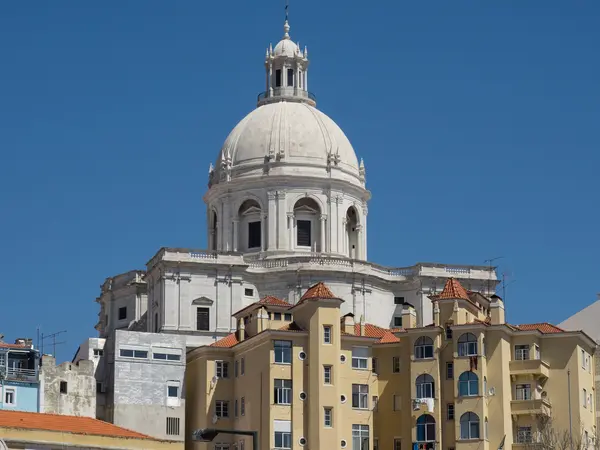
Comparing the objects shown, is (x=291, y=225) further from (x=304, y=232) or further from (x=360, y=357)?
(x=360, y=357)

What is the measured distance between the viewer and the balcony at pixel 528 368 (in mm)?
118688

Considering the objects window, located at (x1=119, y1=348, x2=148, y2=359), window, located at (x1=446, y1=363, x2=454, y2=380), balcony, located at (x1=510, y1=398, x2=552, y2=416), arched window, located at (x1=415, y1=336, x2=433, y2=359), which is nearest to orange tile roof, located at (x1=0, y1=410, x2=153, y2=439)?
window, located at (x1=119, y1=348, x2=148, y2=359)

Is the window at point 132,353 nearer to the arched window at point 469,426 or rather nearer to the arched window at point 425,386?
the arched window at point 425,386

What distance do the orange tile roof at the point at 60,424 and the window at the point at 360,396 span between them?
17.1m

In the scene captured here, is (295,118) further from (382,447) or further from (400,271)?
(382,447)

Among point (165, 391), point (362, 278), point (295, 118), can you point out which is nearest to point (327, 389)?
point (165, 391)

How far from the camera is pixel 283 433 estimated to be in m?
114

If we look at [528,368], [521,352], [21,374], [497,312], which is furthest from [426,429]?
[21,374]

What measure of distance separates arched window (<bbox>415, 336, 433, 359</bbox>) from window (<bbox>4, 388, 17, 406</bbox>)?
28756 mm

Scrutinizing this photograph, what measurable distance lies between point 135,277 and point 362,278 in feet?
64.5

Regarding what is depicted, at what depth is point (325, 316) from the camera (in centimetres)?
11744

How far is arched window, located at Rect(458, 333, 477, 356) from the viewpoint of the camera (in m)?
118

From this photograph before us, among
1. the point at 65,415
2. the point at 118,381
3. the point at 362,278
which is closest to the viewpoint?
the point at 65,415

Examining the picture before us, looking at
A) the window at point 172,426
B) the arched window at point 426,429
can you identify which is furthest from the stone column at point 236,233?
the arched window at point 426,429
